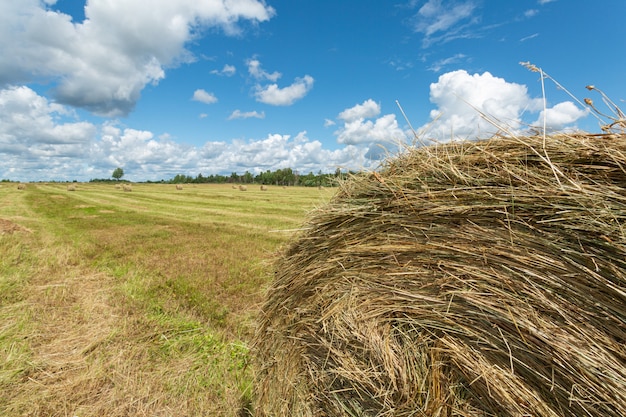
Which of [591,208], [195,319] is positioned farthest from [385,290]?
[195,319]

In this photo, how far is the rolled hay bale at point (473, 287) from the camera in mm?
1493

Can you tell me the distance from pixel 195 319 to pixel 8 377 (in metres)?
2.01

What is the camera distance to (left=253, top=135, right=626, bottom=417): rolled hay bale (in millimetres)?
1493

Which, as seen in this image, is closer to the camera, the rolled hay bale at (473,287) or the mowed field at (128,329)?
the rolled hay bale at (473,287)

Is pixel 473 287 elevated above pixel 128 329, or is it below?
above

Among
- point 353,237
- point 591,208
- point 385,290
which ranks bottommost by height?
point 385,290

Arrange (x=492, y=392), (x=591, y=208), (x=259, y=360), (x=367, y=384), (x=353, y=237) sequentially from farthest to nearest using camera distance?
(x=259, y=360)
(x=353, y=237)
(x=367, y=384)
(x=492, y=392)
(x=591, y=208)

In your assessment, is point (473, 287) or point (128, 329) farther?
point (128, 329)

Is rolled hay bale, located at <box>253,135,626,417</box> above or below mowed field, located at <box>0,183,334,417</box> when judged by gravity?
above

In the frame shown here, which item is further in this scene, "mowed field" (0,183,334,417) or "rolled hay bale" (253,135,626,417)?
"mowed field" (0,183,334,417)

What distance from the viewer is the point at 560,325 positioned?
1.57 metres

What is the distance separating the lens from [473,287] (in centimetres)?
182

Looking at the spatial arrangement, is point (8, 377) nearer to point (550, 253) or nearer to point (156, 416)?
point (156, 416)

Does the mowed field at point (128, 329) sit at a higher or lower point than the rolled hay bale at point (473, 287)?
lower
